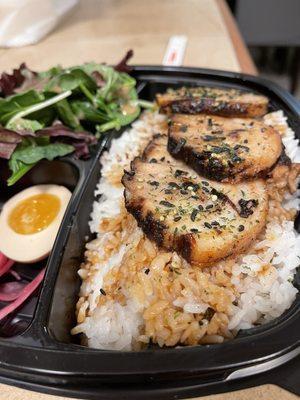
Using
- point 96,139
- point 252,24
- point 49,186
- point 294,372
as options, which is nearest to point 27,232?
point 49,186

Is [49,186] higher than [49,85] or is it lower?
lower

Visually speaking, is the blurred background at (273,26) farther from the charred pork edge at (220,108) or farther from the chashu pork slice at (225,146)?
the chashu pork slice at (225,146)

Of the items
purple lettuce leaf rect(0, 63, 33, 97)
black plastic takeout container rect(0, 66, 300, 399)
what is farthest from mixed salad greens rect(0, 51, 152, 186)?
black plastic takeout container rect(0, 66, 300, 399)

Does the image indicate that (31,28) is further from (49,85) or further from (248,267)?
(248,267)

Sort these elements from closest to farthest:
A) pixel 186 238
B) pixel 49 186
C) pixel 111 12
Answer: pixel 186 238 → pixel 49 186 → pixel 111 12

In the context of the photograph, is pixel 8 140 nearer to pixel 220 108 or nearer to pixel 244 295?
pixel 220 108

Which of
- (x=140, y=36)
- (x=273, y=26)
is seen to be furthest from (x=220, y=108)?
(x=273, y=26)

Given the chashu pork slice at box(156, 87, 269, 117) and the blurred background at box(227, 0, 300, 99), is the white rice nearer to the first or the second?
the chashu pork slice at box(156, 87, 269, 117)

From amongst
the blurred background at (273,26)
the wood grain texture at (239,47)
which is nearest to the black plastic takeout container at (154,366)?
the wood grain texture at (239,47)
